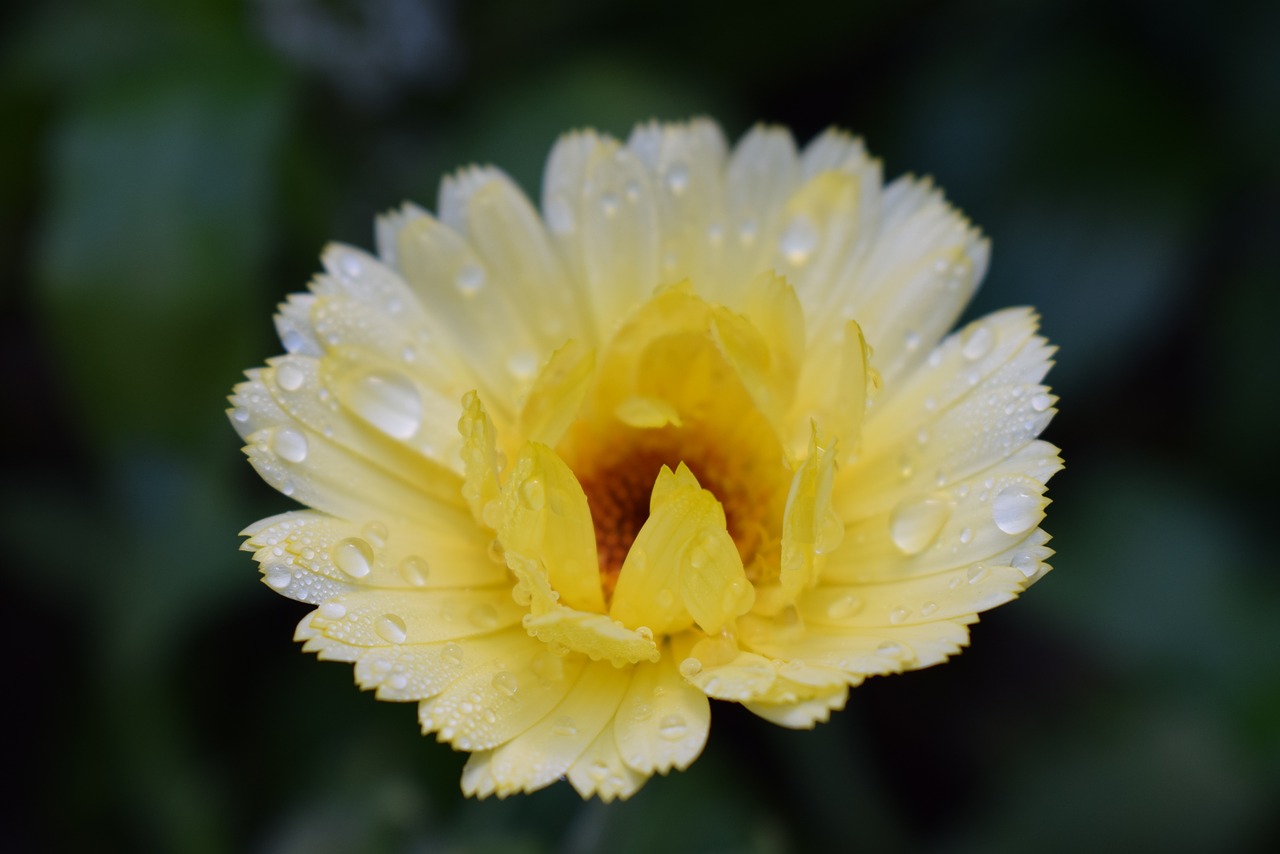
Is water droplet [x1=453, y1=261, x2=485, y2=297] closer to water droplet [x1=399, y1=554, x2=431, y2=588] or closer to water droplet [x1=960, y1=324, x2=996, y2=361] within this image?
water droplet [x1=399, y1=554, x2=431, y2=588]

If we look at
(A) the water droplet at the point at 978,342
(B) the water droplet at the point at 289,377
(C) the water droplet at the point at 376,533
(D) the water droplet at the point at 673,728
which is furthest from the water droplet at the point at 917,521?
(B) the water droplet at the point at 289,377

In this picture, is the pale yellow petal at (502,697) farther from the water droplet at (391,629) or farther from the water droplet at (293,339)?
the water droplet at (293,339)

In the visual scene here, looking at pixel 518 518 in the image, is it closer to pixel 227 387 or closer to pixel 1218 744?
pixel 227 387

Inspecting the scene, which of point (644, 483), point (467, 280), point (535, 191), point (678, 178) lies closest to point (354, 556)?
point (467, 280)

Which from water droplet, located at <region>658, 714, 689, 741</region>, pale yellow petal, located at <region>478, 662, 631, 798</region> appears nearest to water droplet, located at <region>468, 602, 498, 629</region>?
pale yellow petal, located at <region>478, 662, 631, 798</region>

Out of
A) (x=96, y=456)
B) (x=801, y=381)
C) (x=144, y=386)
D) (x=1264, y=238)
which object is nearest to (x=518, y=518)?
(x=801, y=381)

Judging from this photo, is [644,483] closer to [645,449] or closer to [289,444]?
[645,449]
